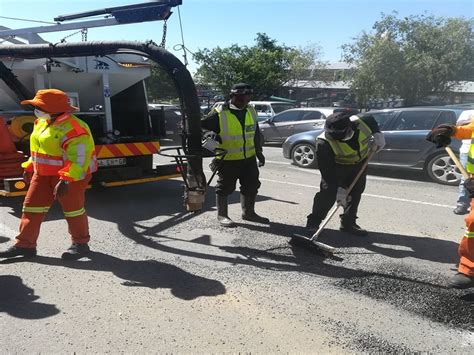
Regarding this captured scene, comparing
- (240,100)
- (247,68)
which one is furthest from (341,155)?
(247,68)

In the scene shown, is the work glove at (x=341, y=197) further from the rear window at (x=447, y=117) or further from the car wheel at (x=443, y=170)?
the rear window at (x=447, y=117)

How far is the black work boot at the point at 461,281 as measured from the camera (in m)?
3.71

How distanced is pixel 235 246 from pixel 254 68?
3018 cm

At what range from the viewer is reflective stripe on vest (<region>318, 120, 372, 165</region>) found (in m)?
4.98

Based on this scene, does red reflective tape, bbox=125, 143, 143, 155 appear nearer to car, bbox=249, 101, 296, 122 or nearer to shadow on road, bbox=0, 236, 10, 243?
shadow on road, bbox=0, 236, 10, 243

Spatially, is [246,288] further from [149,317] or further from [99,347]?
[99,347]

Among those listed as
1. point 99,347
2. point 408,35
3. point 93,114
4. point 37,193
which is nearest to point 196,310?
point 99,347

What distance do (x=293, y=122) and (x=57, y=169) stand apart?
1125 centimetres

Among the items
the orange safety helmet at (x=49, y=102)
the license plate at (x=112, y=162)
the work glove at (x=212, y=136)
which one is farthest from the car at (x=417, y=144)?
the orange safety helmet at (x=49, y=102)

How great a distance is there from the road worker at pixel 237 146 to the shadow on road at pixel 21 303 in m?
2.50

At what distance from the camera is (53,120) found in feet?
14.1

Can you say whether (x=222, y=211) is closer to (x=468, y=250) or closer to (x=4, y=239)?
(x=4, y=239)

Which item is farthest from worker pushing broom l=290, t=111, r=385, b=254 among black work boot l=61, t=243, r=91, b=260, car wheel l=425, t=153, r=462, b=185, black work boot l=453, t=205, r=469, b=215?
car wheel l=425, t=153, r=462, b=185

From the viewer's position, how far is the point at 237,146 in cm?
547
